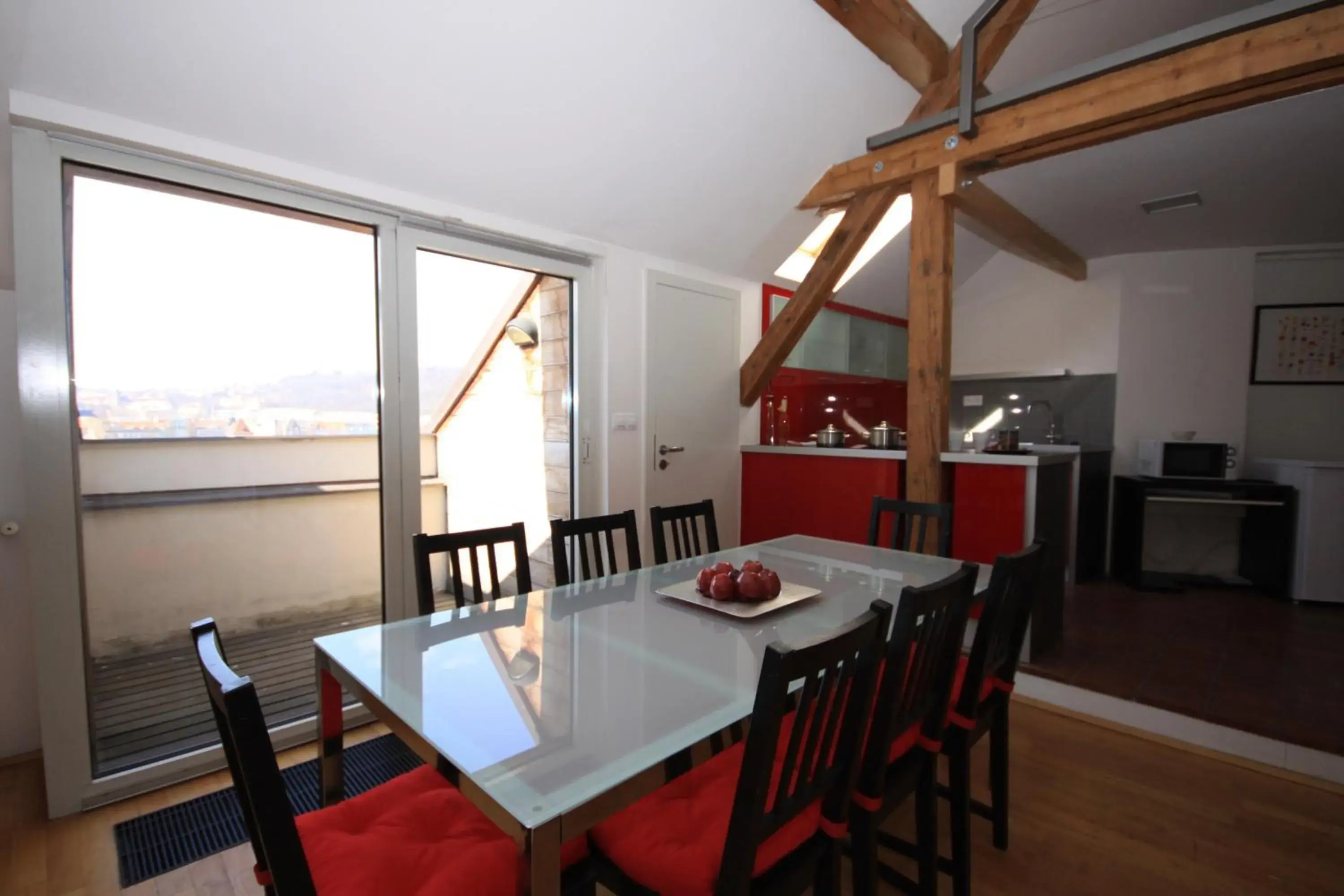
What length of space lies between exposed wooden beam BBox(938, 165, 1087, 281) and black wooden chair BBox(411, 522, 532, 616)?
8.79 ft

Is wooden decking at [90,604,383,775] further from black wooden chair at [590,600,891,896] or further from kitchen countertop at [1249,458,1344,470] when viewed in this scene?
kitchen countertop at [1249,458,1344,470]

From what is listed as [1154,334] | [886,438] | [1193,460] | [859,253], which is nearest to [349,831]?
[886,438]

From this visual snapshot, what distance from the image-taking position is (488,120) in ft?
8.00

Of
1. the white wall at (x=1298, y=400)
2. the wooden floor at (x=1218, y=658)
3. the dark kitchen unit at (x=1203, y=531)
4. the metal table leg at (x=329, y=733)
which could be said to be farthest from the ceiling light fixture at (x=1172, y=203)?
the metal table leg at (x=329, y=733)

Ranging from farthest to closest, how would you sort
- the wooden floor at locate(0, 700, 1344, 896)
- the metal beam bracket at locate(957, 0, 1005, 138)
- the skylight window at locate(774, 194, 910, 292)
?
the skylight window at locate(774, 194, 910, 292) < the metal beam bracket at locate(957, 0, 1005, 138) < the wooden floor at locate(0, 700, 1344, 896)

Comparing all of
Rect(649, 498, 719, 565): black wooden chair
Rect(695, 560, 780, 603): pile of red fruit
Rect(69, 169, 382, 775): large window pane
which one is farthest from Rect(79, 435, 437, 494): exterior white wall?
Rect(695, 560, 780, 603): pile of red fruit

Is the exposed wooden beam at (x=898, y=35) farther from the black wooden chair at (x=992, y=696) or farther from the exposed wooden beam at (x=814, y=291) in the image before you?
the black wooden chair at (x=992, y=696)

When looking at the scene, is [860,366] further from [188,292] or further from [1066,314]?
[188,292]

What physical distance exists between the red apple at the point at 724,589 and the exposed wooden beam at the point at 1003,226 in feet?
8.06

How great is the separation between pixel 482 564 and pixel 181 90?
2774mm

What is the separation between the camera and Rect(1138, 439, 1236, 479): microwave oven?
4141 millimetres

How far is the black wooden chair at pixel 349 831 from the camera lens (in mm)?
817

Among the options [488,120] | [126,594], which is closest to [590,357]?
[488,120]

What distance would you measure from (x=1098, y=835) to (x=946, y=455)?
170cm
